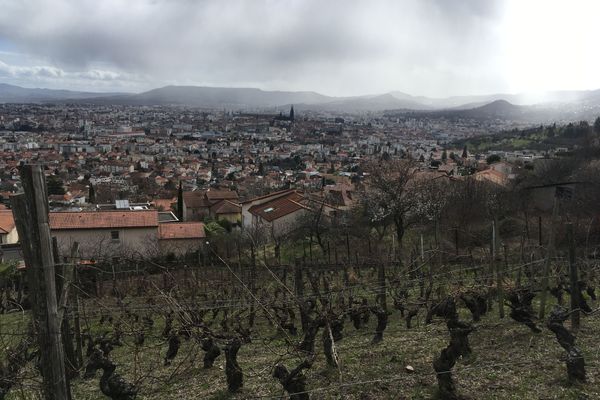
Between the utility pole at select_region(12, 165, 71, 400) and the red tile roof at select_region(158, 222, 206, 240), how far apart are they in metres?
21.8

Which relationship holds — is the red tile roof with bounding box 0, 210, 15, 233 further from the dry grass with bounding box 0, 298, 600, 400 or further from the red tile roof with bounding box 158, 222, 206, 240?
the dry grass with bounding box 0, 298, 600, 400

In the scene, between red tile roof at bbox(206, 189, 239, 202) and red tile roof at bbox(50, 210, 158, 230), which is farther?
A: red tile roof at bbox(206, 189, 239, 202)

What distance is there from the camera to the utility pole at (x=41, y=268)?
3.03 meters

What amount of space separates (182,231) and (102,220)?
13.8 feet

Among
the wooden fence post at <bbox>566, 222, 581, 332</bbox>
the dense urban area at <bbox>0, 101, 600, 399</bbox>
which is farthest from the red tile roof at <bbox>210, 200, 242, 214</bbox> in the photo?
the wooden fence post at <bbox>566, 222, 581, 332</bbox>

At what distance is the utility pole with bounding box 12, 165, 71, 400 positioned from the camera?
303 cm

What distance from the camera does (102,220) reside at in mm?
25203

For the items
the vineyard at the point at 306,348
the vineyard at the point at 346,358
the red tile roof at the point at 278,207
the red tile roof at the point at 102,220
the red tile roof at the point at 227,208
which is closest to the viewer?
the vineyard at the point at 306,348

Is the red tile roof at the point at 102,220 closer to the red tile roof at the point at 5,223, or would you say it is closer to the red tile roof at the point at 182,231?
the red tile roof at the point at 182,231

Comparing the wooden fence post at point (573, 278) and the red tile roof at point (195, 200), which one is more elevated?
the wooden fence post at point (573, 278)

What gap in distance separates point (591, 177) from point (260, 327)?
21.5 m

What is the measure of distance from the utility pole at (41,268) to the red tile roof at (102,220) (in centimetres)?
2288

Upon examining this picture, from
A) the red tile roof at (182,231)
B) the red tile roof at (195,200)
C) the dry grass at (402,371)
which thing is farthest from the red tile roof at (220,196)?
the dry grass at (402,371)

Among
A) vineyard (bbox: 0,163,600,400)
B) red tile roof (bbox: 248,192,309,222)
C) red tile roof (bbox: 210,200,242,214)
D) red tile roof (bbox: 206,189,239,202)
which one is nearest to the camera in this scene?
vineyard (bbox: 0,163,600,400)
